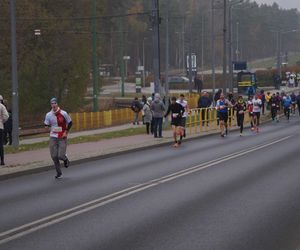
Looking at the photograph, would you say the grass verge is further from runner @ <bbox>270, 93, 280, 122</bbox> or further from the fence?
runner @ <bbox>270, 93, 280, 122</bbox>

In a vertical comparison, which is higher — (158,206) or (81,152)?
(158,206)

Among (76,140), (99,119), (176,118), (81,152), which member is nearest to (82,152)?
(81,152)

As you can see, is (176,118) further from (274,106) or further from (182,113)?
(274,106)

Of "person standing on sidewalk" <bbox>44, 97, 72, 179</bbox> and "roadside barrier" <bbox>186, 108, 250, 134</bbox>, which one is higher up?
"person standing on sidewalk" <bbox>44, 97, 72, 179</bbox>

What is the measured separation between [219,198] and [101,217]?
8.60ft

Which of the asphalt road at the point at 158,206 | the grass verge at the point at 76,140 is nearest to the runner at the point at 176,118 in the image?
the grass verge at the point at 76,140

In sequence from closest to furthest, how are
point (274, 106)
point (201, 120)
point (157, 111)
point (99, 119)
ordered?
point (157, 111) → point (201, 120) → point (274, 106) → point (99, 119)

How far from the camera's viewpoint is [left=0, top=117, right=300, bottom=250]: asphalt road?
912cm

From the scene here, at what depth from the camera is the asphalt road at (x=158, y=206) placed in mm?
9117

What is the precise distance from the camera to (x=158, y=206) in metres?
11.8

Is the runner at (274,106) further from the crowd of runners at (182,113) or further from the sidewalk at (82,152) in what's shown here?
the sidewalk at (82,152)

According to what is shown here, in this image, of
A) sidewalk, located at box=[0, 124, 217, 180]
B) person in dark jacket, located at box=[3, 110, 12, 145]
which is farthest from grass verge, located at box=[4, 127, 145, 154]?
person in dark jacket, located at box=[3, 110, 12, 145]

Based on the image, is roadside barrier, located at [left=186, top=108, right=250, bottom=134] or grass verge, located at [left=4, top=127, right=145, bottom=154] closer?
grass verge, located at [left=4, top=127, right=145, bottom=154]

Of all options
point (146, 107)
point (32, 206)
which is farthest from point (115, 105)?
A: point (32, 206)
